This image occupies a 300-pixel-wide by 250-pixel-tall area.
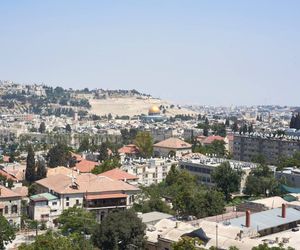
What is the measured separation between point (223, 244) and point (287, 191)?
53.9 ft

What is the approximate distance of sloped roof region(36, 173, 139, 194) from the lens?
3228 centimetres

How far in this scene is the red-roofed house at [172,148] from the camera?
5897cm

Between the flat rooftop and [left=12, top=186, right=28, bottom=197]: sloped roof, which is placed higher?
the flat rooftop

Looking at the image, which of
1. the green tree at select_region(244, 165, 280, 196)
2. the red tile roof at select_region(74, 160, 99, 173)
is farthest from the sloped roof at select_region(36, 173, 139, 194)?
the red tile roof at select_region(74, 160, 99, 173)

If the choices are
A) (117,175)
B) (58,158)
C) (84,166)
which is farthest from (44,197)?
(58,158)

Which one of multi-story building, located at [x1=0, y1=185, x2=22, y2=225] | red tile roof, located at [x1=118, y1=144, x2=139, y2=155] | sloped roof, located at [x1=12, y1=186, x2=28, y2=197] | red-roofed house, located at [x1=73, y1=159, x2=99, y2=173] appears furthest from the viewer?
red tile roof, located at [x1=118, y1=144, x2=139, y2=155]

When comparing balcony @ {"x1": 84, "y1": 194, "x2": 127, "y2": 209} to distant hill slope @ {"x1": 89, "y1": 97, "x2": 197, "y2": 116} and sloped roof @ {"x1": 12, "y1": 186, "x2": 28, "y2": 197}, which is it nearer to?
sloped roof @ {"x1": 12, "y1": 186, "x2": 28, "y2": 197}

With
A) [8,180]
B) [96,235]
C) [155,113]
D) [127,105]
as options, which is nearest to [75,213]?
[96,235]

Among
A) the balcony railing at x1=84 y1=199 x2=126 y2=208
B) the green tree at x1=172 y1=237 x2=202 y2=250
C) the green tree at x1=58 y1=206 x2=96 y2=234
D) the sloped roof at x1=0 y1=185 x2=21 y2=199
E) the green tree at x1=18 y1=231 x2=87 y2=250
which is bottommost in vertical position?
the balcony railing at x1=84 y1=199 x2=126 y2=208

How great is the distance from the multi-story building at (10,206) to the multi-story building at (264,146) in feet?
94.0

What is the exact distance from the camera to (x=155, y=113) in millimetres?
122000

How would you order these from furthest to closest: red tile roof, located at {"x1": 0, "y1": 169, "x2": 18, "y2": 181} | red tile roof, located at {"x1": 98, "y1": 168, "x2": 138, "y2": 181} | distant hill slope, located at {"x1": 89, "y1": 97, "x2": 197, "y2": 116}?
distant hill slope, located at {"x1": 89, "y1": 97, "x2": 197, "y2": 116}, red tile roof, located at {"x1": 0, "y1": 169, "x2": 18, "y2": 181}, red tile roof, located at {"x1": 98, "y1": 168, "x2": 138, "y2": 181}

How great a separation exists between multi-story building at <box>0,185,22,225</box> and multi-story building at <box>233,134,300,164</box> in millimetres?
28655

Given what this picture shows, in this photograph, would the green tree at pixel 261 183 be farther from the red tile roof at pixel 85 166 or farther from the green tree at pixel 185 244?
the green tree at pixel 185 244
